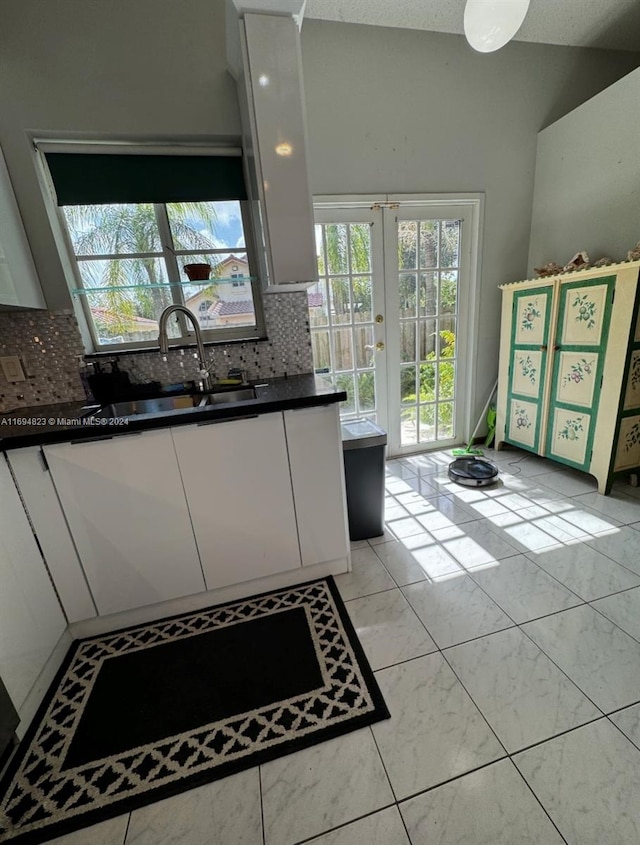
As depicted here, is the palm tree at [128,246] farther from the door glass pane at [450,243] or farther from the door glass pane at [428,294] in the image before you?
the door glass pane at [450,243]

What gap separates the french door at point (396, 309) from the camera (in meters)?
2.43

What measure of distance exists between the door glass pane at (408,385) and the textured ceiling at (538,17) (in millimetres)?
2053

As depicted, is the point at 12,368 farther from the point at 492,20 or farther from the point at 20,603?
the point at 492,20

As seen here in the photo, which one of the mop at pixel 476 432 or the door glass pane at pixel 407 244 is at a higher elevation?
the door glass pane at pixel 407 244

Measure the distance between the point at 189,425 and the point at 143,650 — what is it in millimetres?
937

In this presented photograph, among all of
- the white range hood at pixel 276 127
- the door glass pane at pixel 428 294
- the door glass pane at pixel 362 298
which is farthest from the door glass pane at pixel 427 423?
the white range hood at pixel 276 127

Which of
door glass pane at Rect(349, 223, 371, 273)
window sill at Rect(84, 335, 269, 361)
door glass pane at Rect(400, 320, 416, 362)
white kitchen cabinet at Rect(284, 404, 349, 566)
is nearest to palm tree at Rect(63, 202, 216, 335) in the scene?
window sill at Rect(84, 335, 269, 361)

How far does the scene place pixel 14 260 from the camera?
1.45 metres

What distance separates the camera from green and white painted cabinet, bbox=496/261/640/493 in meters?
1.96

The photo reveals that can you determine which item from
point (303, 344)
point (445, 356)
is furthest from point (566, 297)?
point (303, 344)

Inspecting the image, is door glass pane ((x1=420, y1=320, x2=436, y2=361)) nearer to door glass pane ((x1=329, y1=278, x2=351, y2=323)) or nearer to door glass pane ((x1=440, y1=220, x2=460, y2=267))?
door glass pane ((x1=440, y1=220, x2=460, y2=267))

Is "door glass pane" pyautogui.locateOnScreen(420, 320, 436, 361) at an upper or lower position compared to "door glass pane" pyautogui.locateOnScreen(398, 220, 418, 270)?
lower

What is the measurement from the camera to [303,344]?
2014mm

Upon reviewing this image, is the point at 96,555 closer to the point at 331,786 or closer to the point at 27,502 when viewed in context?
the point at 27,502
